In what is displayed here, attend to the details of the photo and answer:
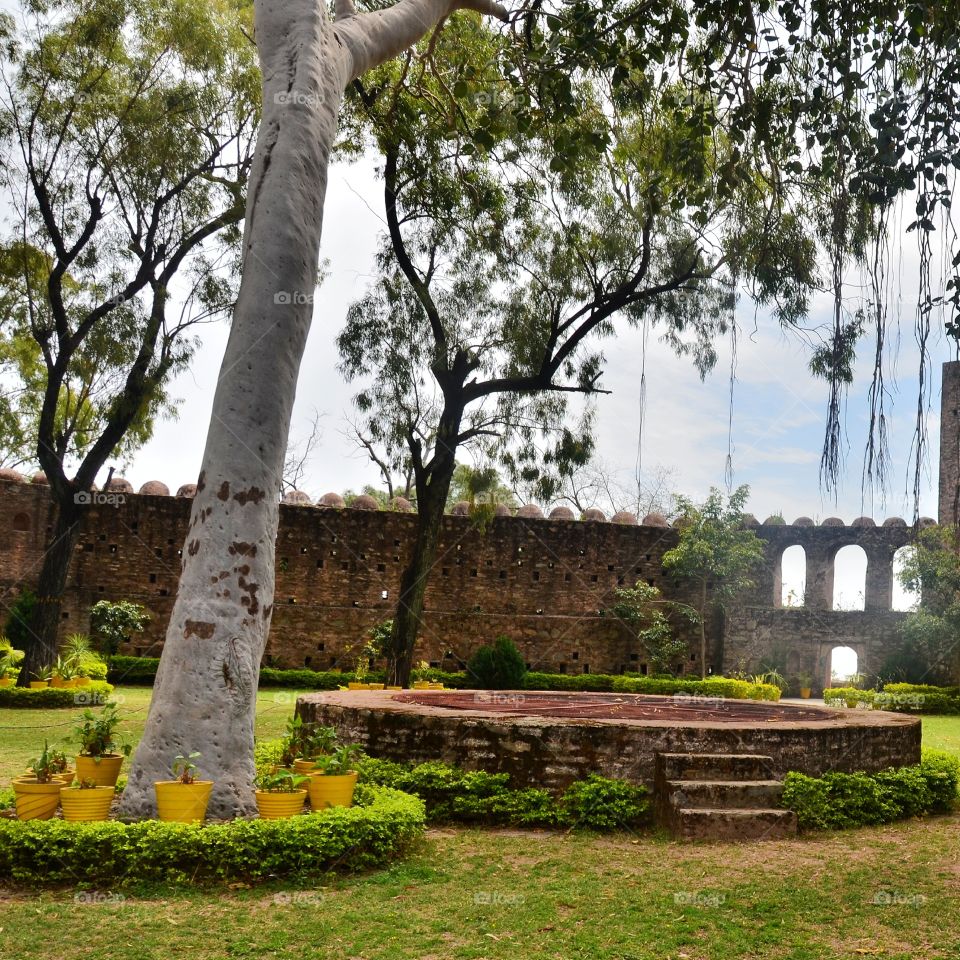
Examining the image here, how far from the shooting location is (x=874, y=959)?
165 inches

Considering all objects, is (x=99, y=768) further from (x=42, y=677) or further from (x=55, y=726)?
(x=42, y=677)

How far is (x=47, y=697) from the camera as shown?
1439cm

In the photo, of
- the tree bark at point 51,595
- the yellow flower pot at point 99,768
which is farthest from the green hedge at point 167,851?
the tree bark at point 51,595

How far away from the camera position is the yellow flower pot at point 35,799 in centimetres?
548

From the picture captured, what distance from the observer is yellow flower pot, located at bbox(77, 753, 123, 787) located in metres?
6.26

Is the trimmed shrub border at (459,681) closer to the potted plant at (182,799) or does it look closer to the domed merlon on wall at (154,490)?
the domed merlon on wall at (154,490)

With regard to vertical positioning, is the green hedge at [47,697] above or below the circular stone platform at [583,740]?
below

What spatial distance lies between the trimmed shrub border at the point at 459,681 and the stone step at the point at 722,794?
11465mm

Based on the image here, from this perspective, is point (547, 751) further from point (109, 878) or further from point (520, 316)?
point (520, 316)

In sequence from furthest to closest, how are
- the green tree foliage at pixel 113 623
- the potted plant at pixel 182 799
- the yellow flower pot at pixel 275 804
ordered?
the green tree foliage at pixel 113 623 < the yellow flower pot at pixel 275 804 < the potted plant at pixel 182 799

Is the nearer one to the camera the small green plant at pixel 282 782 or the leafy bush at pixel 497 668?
the small green plant at pixel 282 782

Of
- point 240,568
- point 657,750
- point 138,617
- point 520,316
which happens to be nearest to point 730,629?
point 520,316

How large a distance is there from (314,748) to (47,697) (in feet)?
30.0

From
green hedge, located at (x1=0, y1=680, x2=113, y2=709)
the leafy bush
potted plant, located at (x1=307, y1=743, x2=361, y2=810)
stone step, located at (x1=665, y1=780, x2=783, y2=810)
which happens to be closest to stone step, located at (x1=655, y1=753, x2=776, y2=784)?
stone step, located at (x1=665, y1=780, x2=783, y2=810)
